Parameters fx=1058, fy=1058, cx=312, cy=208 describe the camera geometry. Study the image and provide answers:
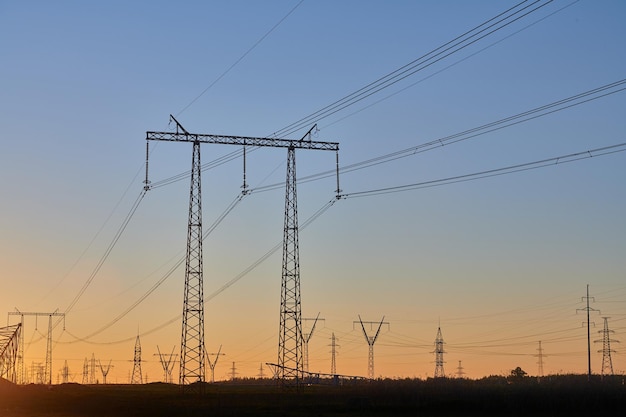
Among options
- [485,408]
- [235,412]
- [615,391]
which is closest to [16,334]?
[235,412]

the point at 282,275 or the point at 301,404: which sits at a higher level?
the point at 282,275

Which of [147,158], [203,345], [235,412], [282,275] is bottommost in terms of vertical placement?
[235,412]

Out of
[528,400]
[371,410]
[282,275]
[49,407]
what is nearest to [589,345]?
[528,400]

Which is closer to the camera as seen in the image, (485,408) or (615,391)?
(485,408)

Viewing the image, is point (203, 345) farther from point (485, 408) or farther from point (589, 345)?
point (589, 345)

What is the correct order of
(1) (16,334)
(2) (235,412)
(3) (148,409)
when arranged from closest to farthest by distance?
(2) (235,412) → (3) (148,409) → (1) (16,334)

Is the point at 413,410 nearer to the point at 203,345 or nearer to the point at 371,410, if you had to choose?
the point at 371,410

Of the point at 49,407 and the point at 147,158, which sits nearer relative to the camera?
the point at 147,158

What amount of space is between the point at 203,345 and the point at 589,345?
211 ft

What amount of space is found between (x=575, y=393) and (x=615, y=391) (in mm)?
5674

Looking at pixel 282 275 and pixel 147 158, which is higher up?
pixel 147 158

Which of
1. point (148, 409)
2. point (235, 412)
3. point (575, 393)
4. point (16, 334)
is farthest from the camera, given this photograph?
point (16, 334)

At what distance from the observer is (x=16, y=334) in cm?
13662

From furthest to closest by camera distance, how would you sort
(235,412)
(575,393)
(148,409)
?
(575,393) → (148,409) → (235,412)
